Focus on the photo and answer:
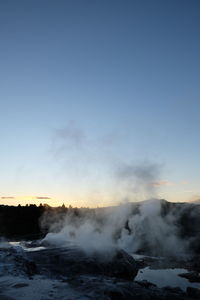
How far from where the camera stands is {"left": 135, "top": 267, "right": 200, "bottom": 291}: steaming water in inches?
1163

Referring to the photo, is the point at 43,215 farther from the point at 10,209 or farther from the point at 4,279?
the point at 4,279

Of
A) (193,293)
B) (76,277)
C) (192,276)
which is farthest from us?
(192,276)

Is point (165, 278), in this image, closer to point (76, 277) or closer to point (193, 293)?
point (193, 293)

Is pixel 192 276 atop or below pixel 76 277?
below

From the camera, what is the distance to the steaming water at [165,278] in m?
29.5

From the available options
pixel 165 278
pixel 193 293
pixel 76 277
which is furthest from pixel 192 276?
pixel 76 277

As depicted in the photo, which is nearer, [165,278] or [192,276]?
[165,278]

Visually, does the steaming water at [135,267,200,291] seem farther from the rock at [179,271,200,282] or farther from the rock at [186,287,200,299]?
the rock at [186,287,200,299]

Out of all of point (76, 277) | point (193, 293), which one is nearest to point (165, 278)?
point (193, 293)

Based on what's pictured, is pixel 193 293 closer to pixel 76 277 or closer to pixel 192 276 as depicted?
pixel 192 276

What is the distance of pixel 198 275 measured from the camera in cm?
3328

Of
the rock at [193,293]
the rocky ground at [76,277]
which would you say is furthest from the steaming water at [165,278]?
the rock at [193,293]

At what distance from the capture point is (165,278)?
106 feet

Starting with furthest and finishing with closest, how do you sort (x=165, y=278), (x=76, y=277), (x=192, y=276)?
(x=192, y=276) → (x=165, y=278) → (x=76, y=277)
